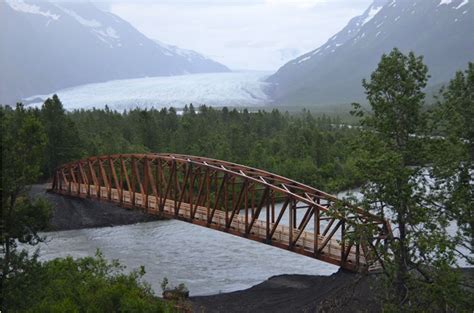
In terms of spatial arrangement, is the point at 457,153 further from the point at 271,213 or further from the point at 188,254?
the point at 188,254

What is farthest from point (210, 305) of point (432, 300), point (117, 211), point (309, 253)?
point (117, 211)

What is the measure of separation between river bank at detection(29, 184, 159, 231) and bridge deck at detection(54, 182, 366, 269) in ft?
8.92

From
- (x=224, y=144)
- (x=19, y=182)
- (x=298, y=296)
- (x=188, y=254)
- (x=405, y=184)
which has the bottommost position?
(x=188, y=254)

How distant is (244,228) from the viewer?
1683 inches

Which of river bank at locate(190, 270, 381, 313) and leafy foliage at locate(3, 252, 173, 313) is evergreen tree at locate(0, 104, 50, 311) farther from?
river bank at locate(190, 270, 381, 313)

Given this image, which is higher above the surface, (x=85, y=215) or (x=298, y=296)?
(x=298, y=296)

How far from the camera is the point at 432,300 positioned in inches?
827

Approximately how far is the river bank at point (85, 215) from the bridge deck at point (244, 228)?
2718mm

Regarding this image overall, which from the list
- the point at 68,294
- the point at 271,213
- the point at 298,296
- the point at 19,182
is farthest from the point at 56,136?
the point at 68,294

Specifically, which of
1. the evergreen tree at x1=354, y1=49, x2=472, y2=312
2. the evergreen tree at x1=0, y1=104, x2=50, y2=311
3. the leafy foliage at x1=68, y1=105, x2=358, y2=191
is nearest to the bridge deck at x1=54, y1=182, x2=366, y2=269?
the evergreen tree at x1=354, y1=49, x2=472, y2=312

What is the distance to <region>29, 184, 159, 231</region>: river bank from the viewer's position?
63.6 meters

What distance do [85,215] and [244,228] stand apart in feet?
92.9

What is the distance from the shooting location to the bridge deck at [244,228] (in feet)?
118

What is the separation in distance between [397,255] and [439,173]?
135 inches
